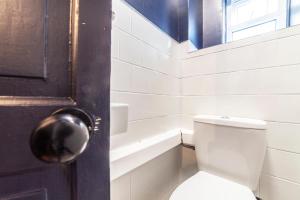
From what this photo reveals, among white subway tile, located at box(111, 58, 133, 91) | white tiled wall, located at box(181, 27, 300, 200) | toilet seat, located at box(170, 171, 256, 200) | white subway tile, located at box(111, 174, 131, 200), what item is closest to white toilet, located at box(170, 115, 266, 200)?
toilet seat, located at box(170, 171, 256, 200)

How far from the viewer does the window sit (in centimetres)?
120

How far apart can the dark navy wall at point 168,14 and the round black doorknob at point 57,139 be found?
849 mm

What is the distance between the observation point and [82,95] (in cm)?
33

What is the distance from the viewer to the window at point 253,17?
3.92 feet

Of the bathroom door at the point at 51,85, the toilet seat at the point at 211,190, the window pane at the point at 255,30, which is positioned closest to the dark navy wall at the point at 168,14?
the window pane at the point at 255,30

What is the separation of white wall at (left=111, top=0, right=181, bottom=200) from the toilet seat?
263 millimetres

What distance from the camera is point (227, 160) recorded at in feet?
3.24

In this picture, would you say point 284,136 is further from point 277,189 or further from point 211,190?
point 211,190

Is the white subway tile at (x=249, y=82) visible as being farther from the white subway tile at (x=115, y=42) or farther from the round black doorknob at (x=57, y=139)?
the round black doorknob at (x=57, y=139)

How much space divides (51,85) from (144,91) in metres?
0.74

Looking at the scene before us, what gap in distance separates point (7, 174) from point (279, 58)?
1.29 metres

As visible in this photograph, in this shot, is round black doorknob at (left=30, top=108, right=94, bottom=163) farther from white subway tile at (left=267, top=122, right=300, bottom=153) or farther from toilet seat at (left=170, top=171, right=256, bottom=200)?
white subway tile at (left=267, top=122, right=300, bottom=153)

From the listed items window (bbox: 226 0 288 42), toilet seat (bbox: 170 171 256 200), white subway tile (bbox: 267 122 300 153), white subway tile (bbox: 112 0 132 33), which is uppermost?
window (bbox: 226 0 288 42)

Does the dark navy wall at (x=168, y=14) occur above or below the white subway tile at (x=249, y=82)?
above
